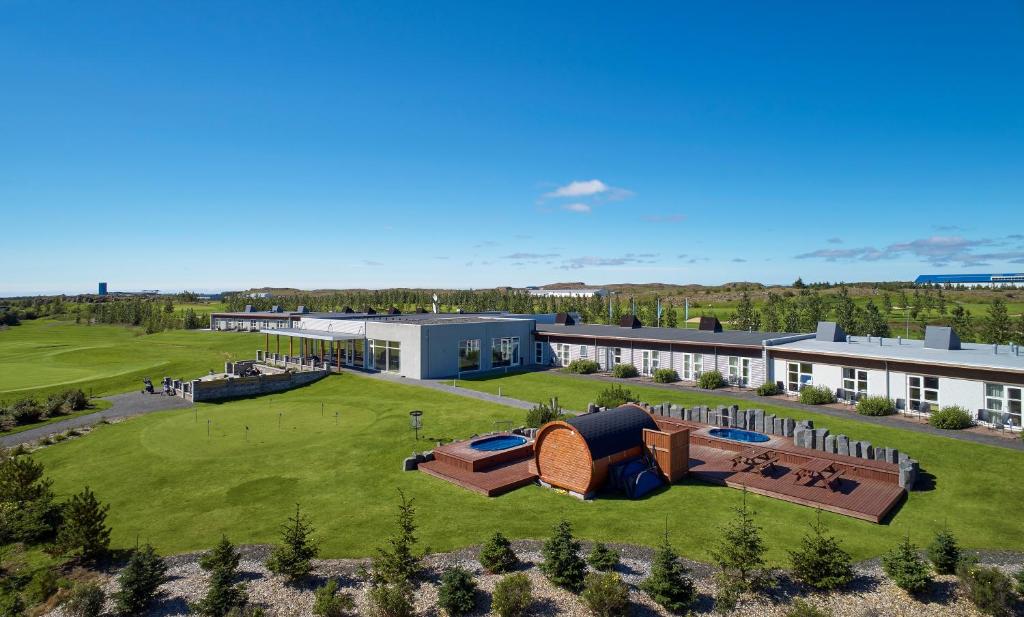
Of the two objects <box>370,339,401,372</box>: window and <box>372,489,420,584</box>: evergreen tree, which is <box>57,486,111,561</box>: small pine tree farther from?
<box>370,339,401,372</box>: window

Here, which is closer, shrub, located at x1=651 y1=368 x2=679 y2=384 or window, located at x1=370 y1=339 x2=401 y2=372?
shrub, located at x1=651 y1=368 x2=679 y2=384

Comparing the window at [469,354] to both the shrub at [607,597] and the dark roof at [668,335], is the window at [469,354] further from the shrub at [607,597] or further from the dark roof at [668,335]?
the shrub at [607,597]

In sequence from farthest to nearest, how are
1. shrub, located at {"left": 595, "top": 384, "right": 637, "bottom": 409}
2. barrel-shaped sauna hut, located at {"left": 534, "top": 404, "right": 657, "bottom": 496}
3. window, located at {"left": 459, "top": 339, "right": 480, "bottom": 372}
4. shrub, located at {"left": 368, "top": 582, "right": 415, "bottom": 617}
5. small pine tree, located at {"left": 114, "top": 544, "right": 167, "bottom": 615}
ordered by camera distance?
window, located at {"left": 459, "top": 339, "right": 480, "bottom": 372}, shrub, located at {"left": 595, "top": 384, "right": 637, "bottom": 409}, barrel-shaped sauna hut, located at {"left": 534, "top": 404, "right": 657, "bottom": 496}, small pine tree, located at {"left": 114, "top": 544, "right": 167, "bottom": 615}, shrub, located at {"left": 368, "top": 582, "right": 415, "bottom": 617}

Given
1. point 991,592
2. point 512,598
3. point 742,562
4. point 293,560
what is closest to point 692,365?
point 742,562

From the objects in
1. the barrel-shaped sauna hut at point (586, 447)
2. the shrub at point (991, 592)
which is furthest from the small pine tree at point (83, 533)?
the shrub at point (991, 592)

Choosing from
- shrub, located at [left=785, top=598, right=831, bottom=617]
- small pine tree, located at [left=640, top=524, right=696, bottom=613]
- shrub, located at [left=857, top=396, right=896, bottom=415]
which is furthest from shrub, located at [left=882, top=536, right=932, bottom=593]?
shrub, located at [left=857, top=396, right=896, bottom=415]

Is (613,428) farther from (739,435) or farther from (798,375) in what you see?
(798,375)

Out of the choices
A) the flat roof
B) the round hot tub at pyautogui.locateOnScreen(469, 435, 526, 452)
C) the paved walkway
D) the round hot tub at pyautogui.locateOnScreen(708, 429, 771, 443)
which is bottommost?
the paved walkway
